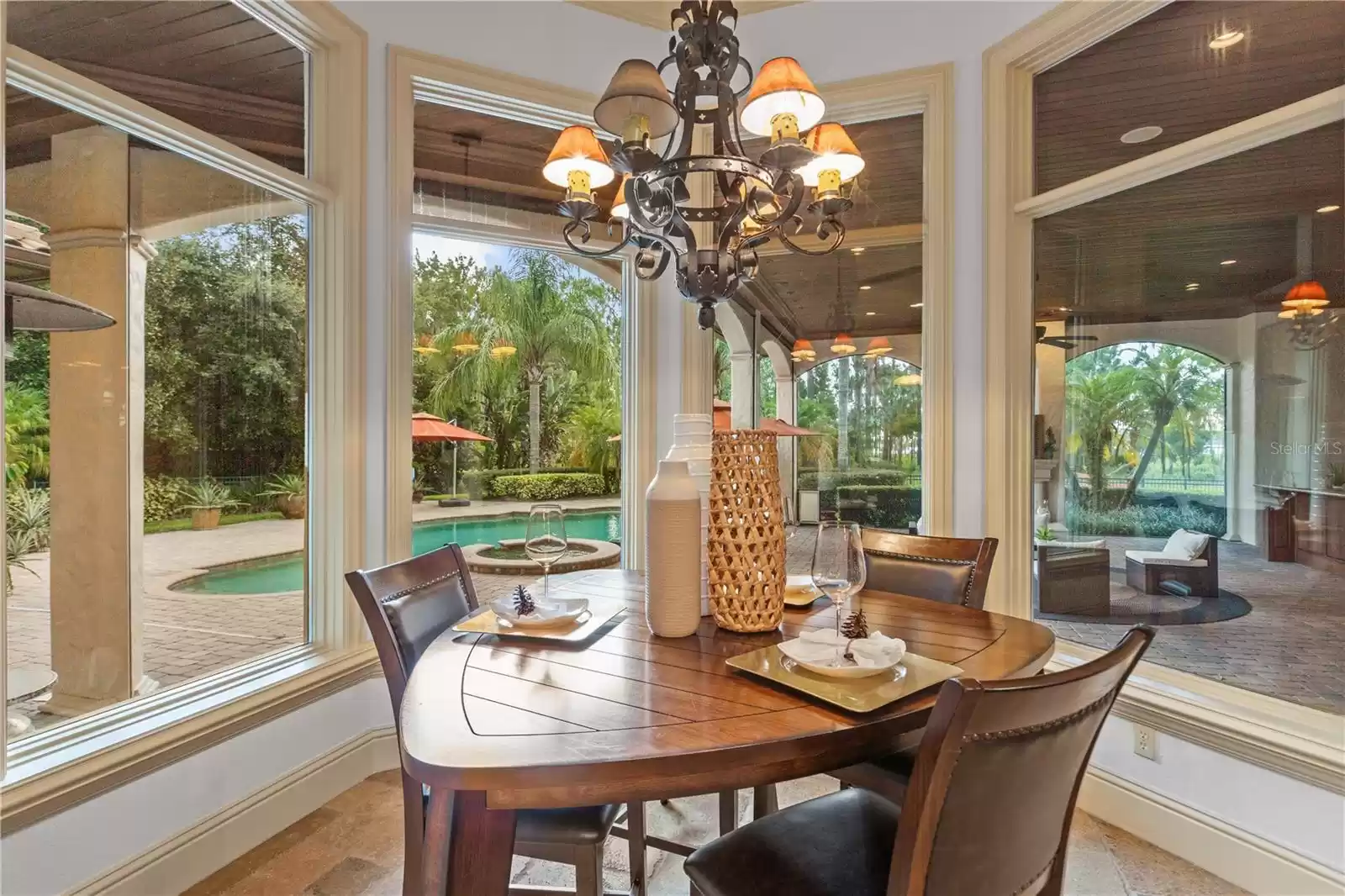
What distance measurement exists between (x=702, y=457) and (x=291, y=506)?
1.73 meters

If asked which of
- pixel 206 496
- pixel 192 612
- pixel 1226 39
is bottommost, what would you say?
pixel 192 612

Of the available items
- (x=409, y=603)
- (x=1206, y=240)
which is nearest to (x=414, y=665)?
(x=409, y=603)

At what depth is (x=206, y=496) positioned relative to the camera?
2090 mm

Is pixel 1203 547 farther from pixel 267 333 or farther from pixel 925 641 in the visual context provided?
pixel 267 333

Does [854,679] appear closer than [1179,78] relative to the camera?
Yes

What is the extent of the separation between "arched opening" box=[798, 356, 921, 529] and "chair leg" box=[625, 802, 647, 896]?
1.73 m

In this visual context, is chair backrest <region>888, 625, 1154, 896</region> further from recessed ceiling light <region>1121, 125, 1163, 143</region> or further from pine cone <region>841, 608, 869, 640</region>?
recessed ceiling light <region>1121, 125, 1163, 143</region>

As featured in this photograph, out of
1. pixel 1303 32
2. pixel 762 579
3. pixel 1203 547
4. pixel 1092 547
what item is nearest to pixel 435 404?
pixel 762 579

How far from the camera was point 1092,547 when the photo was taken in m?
2.56

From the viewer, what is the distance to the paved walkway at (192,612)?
1.64 meters

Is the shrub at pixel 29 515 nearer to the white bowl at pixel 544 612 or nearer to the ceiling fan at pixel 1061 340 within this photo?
the white bowl at pixel 544 612

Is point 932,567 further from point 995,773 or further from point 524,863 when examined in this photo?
point 524,863

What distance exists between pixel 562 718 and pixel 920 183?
8.76 feet

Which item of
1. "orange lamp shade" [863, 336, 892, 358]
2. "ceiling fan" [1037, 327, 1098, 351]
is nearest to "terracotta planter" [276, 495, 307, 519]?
"orange lamp shade" [863, 336, 892, 358]
